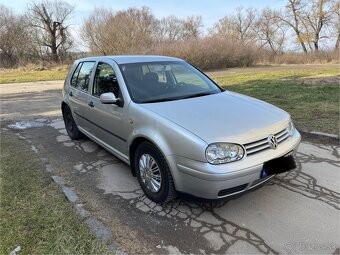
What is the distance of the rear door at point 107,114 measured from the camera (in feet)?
12.1

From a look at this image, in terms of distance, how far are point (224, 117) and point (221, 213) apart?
1.01 metres

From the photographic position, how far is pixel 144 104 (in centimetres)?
343

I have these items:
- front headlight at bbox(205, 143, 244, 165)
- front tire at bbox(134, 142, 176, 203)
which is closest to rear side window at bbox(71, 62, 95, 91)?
front tire at bbox(134, 142, 176, 203)

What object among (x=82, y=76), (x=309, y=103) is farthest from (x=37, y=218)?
(x=309, y=103)

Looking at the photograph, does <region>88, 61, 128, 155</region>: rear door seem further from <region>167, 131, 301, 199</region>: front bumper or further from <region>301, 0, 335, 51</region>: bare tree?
<region>301, 0, 335, 51</region>: bare tree

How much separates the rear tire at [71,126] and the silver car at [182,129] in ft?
3.51

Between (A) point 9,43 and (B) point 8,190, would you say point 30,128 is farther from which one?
(A) point 9,43

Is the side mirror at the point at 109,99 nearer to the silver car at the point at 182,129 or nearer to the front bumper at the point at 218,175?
the silver car at the point at 182,129

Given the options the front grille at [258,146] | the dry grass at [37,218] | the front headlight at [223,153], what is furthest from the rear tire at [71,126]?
the front grille at [258,146]

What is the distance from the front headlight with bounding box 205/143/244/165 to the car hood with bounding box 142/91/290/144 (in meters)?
0.05

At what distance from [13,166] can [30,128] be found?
9.03 ft

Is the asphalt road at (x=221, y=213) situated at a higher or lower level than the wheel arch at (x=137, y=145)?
lower

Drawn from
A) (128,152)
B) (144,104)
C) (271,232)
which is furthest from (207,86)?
(271,232)

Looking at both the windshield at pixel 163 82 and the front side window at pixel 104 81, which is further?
the front side window at pixel 104 81
